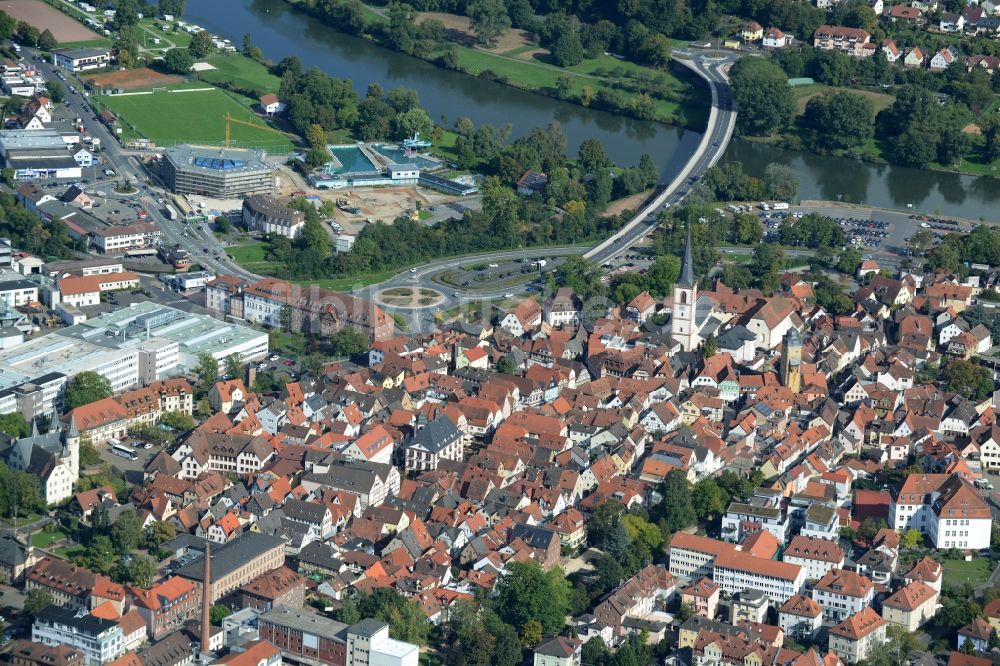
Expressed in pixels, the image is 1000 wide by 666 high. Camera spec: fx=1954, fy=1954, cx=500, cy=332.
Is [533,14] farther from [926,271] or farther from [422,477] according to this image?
[422,477]

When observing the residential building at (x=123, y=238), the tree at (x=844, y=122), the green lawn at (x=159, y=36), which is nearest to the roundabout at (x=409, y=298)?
the residential building at (x=123, y=238)

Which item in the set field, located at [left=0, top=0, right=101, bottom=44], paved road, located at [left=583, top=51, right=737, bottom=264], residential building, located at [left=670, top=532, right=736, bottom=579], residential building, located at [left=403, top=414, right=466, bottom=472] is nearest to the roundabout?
paved road, located at [left=583, top=51, right=737, bottom=264]

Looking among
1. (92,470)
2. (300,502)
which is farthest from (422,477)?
(92,470)

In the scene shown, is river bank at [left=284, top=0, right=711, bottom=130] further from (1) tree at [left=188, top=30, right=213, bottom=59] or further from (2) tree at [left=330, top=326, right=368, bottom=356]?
(2) tree at [left=330, top=326, right=368, bottom=356]

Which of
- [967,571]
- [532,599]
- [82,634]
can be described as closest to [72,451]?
[82,634]

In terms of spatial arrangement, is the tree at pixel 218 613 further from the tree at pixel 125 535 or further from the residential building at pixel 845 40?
the residential building at pixel 845 40

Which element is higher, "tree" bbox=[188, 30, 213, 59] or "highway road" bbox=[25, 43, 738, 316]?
"tree" bbox=[188, 30, 213, 59]

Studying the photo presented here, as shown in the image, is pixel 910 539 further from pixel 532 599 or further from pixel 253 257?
pixel 253 257
